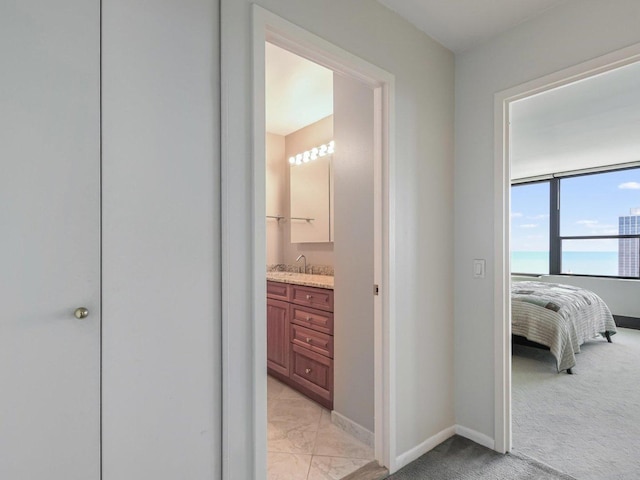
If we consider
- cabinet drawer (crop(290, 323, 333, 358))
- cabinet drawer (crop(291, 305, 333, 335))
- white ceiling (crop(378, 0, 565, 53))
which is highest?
white ceiling (crop(378, 0, 565, 53))

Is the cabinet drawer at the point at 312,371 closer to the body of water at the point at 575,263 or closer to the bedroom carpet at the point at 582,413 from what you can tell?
the bedroom carpet at the point at 582,413

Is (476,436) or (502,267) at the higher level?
(502,267)

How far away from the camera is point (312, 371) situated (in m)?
2.65

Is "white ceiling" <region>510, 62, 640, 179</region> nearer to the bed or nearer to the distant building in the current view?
the distant building

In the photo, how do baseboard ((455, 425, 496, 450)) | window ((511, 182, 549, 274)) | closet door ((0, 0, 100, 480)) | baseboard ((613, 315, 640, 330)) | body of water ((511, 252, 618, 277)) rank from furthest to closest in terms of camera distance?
window ((511, 182, 549, 274)) → body of water ((511, 252, 618, 277)) → baseboard ((613, 315, 640, 330)) → baseboard ((455, 425, 496, 450)) → closet door ((0, 0, 100, 480))

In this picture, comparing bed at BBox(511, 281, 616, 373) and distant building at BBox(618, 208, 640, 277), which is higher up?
distant building at BBox(618, 208, 640, 277)

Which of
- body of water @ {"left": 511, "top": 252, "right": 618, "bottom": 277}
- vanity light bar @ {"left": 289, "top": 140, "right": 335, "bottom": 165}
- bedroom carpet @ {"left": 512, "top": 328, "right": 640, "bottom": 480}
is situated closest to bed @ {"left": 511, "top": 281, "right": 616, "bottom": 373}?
bedroom carpet @ {"left": 512, "top": 328, "right": 640, "bottom": 480}

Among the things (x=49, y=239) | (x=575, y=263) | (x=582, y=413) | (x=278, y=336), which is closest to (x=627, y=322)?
(x=575, y=263)

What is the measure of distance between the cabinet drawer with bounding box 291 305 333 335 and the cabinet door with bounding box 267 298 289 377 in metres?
0.11

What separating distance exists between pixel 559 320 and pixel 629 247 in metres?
3.42

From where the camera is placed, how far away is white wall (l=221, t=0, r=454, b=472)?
130 centimetres

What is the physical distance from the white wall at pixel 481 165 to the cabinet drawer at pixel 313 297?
0.86m

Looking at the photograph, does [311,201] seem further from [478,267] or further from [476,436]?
[476,436]

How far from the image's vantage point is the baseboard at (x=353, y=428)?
2.12 metres
